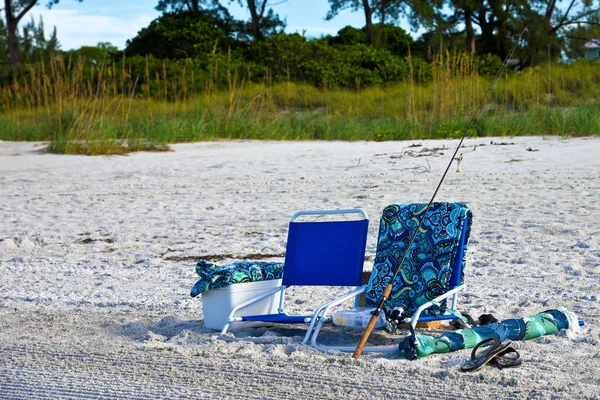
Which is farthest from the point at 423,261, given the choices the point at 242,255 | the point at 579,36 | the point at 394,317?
the point at 579,36

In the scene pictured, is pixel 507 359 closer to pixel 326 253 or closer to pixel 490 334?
pixel 490 334

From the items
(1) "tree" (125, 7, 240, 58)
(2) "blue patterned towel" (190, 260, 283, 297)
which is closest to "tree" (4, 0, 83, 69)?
(1) "tree" (125, 7, 240, 58)

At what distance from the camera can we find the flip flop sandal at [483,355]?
396 cm

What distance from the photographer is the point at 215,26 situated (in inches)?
1085

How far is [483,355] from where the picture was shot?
161 inches

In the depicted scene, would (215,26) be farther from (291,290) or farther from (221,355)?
(221,355)

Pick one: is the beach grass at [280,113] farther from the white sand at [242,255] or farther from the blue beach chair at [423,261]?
the blue beach chair at [423,261]

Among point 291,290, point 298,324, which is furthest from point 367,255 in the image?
point 298,324

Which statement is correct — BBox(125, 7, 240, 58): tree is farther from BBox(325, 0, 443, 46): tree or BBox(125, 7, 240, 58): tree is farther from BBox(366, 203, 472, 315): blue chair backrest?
BBox(366, 203, 472, 315): blue chair backrest

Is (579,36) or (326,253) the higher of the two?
(579,36)

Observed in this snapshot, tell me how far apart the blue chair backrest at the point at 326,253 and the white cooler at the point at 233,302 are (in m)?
0.15

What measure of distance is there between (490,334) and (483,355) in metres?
0.34

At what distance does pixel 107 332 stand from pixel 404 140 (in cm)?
978

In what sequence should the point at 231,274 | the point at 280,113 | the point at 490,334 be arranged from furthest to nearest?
1. the point at 280,113
2. the point at 231,274
3. the point at 490,334
